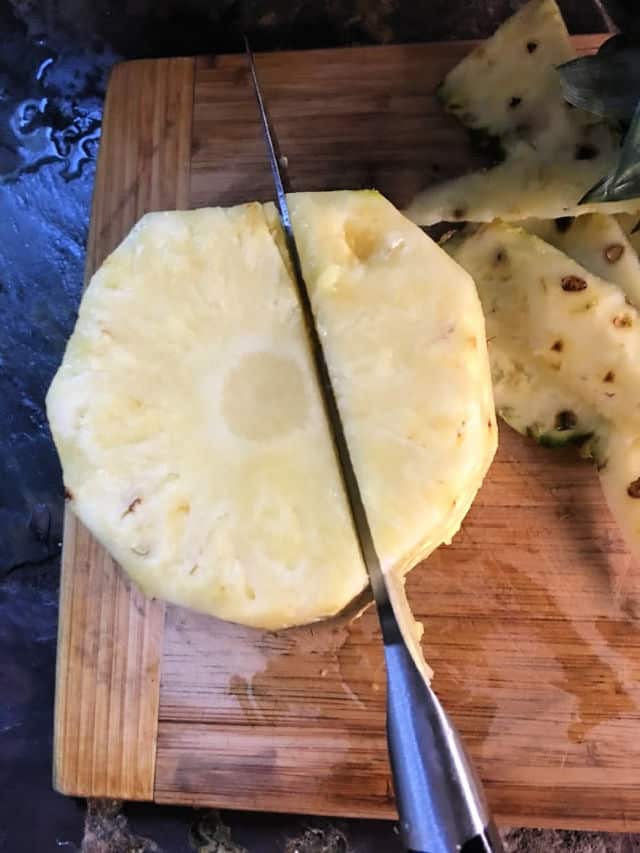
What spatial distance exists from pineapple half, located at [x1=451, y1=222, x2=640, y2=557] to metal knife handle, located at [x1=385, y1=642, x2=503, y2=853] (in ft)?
1.60

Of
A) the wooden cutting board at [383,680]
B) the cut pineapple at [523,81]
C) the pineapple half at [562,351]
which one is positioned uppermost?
the cut pineapple at [523,81]

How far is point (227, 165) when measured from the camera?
1675 mm

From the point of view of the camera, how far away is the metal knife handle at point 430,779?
1.12 m

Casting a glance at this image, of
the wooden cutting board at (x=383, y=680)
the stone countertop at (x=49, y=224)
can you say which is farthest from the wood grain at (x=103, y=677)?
the stone countertop at (x=49, y=224)

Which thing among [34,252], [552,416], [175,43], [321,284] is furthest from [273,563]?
[175,43]

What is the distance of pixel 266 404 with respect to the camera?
132cm

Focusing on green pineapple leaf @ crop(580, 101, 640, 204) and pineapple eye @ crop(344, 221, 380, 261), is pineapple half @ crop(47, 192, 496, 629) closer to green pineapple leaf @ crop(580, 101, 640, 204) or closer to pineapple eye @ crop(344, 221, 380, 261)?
pineapple eye @ crop(344, 221, 380, 261)

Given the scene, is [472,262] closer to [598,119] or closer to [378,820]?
[598,119]

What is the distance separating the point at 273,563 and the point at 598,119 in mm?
857

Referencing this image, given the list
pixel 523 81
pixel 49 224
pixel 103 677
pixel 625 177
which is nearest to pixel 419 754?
pixel 103 677

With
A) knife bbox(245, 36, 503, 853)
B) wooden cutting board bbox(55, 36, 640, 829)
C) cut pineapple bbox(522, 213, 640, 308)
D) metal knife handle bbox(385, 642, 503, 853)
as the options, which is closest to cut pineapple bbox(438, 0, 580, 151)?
cut pineapple bbox(522, 213, 640, 308)

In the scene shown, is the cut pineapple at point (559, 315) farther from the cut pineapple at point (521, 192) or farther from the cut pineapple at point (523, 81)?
the cut pineapple at point (523, 81)

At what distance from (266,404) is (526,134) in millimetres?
638

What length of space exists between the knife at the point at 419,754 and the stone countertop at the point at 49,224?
73cm
